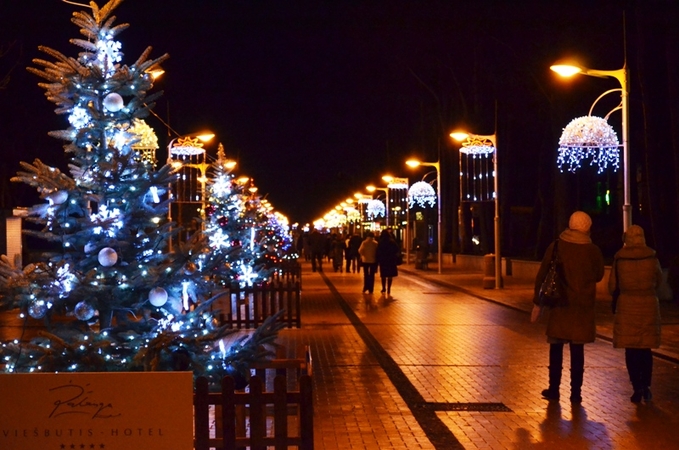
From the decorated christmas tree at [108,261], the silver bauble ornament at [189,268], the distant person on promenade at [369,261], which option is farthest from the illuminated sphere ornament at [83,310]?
the distant person on promenade at [369,261]

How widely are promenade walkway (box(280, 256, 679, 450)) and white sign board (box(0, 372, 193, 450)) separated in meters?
3.17

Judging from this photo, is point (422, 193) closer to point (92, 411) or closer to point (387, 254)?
point (387, 254)

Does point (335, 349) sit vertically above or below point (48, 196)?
below

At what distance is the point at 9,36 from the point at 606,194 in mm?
43962

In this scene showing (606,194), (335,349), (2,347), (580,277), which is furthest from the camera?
(606,194)

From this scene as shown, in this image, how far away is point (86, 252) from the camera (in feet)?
26.1

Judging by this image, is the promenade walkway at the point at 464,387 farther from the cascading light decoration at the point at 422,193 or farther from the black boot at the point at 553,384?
the cascading light decoration at the point at 422,193

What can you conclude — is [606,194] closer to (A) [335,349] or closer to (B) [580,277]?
(A) [335,349]

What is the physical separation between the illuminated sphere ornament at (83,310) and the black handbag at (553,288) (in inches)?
192

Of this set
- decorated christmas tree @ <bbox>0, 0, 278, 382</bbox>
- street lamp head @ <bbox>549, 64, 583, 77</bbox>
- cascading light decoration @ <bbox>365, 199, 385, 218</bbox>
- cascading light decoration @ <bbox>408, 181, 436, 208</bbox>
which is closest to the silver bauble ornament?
decorated christmas tree @ <bbox>0, 0, 278, 382</bbox>

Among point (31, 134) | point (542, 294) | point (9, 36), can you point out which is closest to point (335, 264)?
point (31, 134)

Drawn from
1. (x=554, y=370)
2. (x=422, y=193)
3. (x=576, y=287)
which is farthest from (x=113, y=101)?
(x=422, y=193)

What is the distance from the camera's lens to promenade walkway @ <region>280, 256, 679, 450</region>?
9117mm

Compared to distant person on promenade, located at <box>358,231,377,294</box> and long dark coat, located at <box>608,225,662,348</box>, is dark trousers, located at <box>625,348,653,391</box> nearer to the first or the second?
long dark coat, located at <box>608,225,662,348</box>
